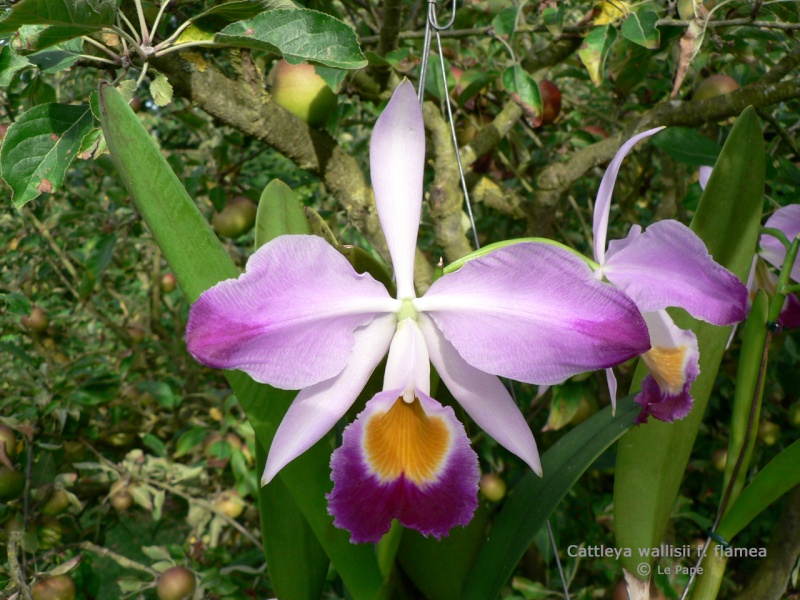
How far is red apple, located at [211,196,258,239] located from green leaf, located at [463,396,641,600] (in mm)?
843

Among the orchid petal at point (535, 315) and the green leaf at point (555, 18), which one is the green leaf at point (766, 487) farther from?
the green leaf at point (555, 18)

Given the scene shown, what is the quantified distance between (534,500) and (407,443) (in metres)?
0.19

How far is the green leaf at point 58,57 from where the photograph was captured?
607 millimetres

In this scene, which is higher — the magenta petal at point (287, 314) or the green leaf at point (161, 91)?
the green leaf at point (161, 91)

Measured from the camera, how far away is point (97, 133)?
619mm

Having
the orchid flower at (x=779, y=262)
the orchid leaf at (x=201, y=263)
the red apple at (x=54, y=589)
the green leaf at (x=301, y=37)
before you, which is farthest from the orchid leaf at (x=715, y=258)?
the red apple at (x=54, y=589)

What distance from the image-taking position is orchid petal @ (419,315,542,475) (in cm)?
50

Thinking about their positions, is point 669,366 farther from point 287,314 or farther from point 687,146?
point 687,146

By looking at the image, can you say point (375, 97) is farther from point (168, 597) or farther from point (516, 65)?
point (168, 597)

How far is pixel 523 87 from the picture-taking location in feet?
3.20

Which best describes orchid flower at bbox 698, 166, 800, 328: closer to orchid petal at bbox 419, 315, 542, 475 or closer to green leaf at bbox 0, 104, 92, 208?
orchid petal at bbox 419, 315, 542, 475

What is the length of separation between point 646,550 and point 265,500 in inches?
14.3

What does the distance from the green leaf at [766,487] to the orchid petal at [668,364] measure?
0.10 m

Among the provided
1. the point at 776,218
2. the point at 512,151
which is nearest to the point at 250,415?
the point at 776,218
